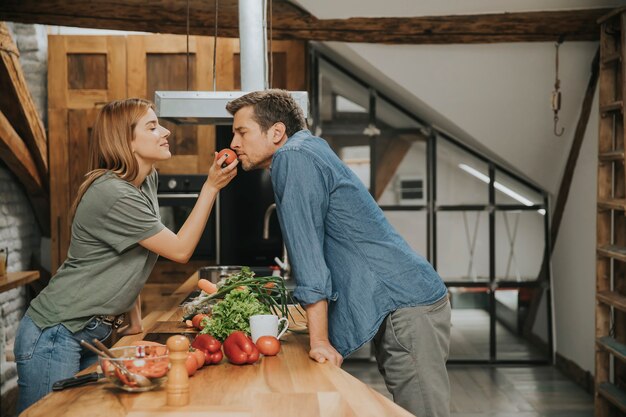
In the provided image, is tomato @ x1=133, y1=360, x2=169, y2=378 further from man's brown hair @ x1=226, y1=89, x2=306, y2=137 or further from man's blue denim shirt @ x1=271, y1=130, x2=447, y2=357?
man's brown hair @ x1=226, y1=89, x2=306, y2=137

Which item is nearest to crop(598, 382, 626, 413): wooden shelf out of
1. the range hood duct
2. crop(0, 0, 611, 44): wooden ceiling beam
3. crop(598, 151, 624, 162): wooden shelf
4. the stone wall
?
crop(598, 151, 624, 162): wooden shelf

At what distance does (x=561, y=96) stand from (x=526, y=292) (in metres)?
1.80

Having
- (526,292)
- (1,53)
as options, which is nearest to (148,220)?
(1,53)

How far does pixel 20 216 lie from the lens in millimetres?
6102

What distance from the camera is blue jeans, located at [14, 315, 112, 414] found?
2600mm

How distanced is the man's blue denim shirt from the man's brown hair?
0.07 m

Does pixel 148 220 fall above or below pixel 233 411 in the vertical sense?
above

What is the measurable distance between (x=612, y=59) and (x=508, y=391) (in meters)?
2.44

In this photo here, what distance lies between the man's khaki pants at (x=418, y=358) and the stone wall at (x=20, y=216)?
369cm

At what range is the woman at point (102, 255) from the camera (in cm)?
264

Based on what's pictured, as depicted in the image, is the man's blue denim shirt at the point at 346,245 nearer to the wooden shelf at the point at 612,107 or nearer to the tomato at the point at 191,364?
the tomato at the point at 191,364

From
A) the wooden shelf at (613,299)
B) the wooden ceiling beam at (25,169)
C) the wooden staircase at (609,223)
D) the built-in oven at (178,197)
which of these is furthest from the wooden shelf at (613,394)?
the wooden ceiling beam at (25,169)

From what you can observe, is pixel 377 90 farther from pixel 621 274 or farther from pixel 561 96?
pixel 621 274

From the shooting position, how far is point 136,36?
19.7 ft
